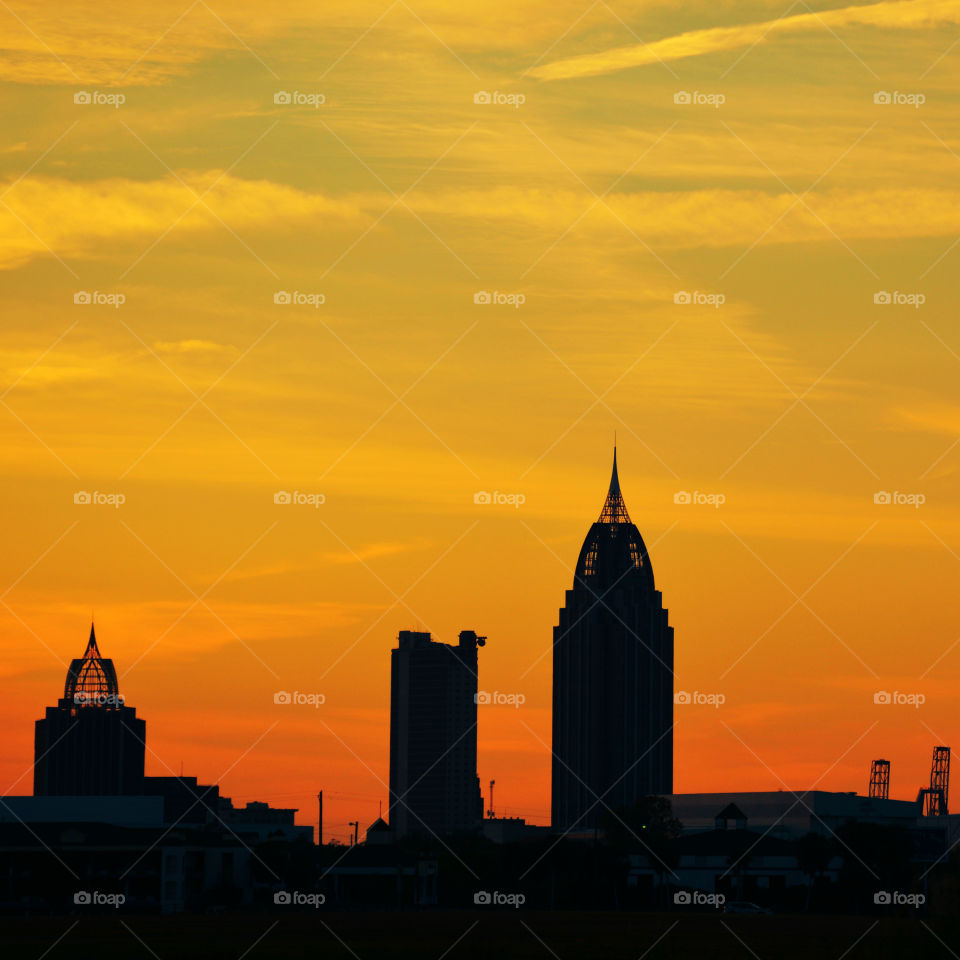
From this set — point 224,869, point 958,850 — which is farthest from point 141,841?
point 958,850

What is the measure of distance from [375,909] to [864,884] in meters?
48.5

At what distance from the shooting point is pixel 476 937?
114m

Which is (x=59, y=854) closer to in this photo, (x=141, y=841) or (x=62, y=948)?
(x=141, y=841)

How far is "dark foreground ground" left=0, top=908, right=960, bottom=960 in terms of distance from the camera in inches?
3772

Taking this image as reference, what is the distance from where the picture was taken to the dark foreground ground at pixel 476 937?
95812 mm

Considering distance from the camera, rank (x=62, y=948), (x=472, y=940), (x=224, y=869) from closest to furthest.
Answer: (x=62, y=948), (x=472, y=940), (x=224, y=869)

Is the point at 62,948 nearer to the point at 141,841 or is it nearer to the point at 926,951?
the point at 926,951

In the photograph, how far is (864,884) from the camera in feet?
577

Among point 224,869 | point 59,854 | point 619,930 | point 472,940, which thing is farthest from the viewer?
point 224,869

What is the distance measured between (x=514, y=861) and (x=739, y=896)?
30.3 m

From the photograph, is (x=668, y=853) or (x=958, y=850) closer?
(x=958, y=850)

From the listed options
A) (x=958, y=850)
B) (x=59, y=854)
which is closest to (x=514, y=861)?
(x=59, y=854)

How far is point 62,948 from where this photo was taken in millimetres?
102375

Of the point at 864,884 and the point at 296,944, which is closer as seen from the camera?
the point at 296,944
